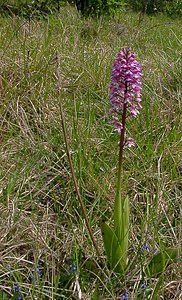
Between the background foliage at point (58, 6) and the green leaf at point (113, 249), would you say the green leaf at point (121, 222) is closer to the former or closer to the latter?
the green leaf at point (113, 249)

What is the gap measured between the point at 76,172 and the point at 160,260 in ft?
2.08

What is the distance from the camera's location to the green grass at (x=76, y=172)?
4.81 feet

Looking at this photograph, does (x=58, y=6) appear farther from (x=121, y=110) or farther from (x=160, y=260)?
(x=160, y=260)

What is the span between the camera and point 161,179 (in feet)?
6.31

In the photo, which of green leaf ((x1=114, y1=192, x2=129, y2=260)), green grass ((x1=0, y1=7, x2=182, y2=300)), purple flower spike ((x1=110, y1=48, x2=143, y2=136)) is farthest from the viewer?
green grass ((x1=0, y1=7, x2=182, y2=300))

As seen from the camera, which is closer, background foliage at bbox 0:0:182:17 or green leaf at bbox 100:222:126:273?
green leaf at bbox 100:222:126:273

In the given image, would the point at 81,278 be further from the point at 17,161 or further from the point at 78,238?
the point at 17,161

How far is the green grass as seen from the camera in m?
1.47

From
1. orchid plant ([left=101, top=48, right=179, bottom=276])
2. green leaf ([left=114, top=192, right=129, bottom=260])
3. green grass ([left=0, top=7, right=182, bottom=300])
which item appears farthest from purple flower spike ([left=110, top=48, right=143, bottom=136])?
green grass ([left=0, top=7, right=182, bottom=300])

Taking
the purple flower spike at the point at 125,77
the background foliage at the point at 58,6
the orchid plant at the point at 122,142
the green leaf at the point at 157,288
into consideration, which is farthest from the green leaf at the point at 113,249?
the background foliage at the point at 58,6

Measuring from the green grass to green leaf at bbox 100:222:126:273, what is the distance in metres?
0.04

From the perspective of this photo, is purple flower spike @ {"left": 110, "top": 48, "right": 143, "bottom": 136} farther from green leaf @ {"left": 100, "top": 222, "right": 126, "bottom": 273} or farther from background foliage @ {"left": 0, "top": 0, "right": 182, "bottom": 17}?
background foliage @ {"left": 0, "top": 0, "right": 182, "bottom": 17}

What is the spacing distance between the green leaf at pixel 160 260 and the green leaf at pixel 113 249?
9cm

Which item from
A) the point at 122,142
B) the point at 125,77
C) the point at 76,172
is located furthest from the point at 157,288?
the point at 76,172
